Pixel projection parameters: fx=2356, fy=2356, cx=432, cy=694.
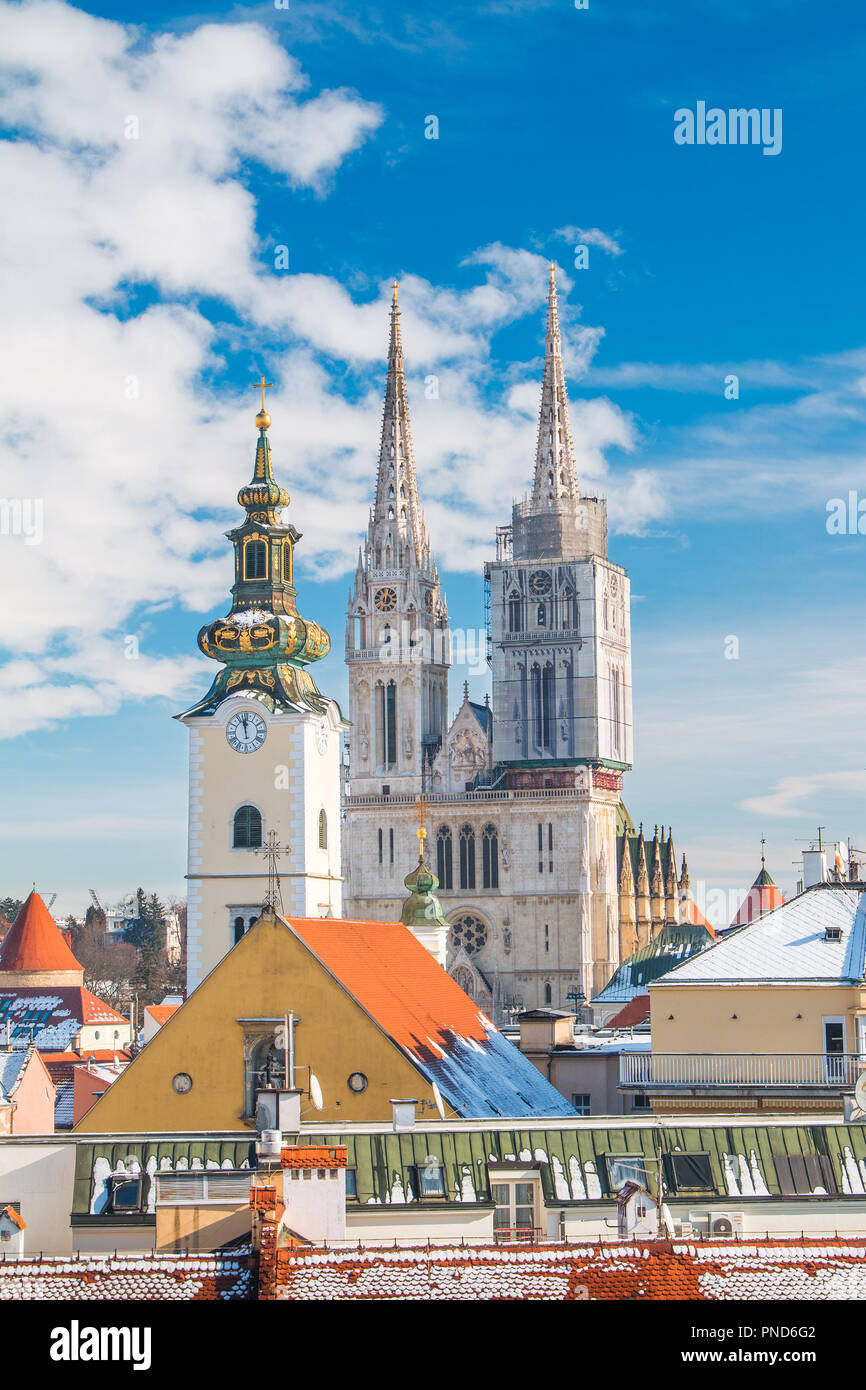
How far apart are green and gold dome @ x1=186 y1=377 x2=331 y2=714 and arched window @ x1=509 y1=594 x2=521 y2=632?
2855 inches

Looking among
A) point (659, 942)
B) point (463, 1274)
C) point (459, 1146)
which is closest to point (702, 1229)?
point (459, 1146)

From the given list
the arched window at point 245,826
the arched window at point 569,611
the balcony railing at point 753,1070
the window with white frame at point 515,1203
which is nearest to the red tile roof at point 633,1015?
the arched window at point 245,826

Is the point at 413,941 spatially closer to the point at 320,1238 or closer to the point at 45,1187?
the point at 45,1187

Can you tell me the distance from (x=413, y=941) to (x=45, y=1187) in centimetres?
1857

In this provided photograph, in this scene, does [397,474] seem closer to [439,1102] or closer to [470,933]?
[470,933]

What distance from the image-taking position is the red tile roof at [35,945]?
121188 millimetres

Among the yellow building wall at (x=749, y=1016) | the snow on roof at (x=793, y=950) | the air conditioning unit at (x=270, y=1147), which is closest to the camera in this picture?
the air conditioning unit at (x=270, y=1147)

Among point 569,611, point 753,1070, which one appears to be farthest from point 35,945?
point 753,1070

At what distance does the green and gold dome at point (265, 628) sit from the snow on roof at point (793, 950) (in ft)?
67.7

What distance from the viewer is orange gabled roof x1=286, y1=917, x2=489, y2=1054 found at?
41750 millimetres

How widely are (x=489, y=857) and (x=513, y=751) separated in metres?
6.41

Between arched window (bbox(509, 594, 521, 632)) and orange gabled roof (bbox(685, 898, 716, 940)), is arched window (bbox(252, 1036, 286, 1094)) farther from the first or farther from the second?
orange gabled roof (bbox(685, 898, 716, 940))

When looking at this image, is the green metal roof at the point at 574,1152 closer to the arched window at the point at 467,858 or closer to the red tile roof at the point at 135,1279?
the red tile roof at the point at 135,1279
